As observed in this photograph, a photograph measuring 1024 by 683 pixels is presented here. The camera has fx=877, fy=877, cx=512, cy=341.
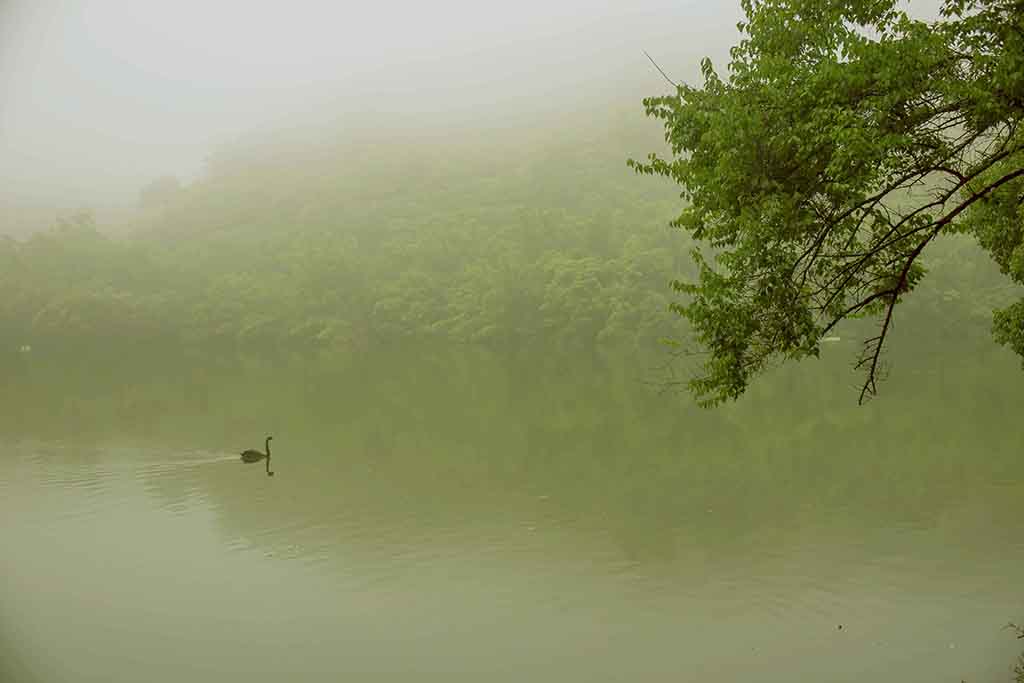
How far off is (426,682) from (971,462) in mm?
17138

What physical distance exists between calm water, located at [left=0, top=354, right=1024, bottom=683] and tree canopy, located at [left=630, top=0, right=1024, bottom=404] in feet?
16.0

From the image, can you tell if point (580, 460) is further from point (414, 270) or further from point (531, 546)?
point (414, 270)

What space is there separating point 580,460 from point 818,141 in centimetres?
1805

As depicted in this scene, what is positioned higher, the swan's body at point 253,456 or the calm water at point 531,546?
the swan's body at point 253,456

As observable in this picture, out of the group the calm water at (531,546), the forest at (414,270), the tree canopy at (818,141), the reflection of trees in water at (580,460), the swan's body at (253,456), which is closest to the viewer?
the tree canopy at (818,141)

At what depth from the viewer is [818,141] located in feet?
31.9

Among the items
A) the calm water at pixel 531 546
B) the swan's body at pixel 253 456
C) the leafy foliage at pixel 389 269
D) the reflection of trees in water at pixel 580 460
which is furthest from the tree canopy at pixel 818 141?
the leafy foliage at pixel 389 269

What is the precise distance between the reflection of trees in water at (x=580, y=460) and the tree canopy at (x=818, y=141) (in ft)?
24.7

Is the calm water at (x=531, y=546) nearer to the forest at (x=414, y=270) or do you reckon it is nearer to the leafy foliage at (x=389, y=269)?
the forest at (x=414, y=270)

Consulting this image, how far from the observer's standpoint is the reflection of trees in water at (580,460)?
63.2 ft

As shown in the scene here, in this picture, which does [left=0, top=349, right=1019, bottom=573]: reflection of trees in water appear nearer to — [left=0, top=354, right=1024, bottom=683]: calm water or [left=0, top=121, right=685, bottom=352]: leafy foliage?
[left=0, top=354, right=1024, bottom=683]: calm water

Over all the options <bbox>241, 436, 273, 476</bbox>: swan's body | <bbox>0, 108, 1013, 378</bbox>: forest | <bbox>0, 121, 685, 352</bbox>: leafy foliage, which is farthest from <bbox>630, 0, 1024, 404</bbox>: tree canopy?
<bbox>0, 121, 685, 352</bbox>: leafy foliage

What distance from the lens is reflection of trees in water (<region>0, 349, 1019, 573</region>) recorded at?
19250 mm

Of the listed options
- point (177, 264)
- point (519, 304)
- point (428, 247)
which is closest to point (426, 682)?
point (519, 304)
